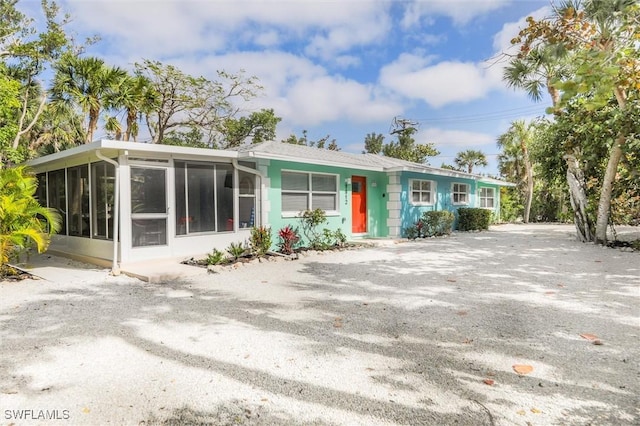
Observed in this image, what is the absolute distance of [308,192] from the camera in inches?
437

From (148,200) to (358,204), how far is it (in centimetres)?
729

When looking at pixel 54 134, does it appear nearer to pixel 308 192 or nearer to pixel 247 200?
pixel 247 200

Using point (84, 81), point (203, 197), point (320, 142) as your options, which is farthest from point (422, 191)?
point (320, 142)

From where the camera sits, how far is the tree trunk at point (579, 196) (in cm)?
1146

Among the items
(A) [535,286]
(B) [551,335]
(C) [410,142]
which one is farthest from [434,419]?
(C) [410,142]

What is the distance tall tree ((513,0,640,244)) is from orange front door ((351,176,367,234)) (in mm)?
6616

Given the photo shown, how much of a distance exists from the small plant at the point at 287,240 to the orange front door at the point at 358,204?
3504 mm

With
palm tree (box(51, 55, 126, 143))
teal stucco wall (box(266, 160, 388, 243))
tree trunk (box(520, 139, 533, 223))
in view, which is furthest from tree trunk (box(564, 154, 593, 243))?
palm tree (box(51, 55, 126, 143))

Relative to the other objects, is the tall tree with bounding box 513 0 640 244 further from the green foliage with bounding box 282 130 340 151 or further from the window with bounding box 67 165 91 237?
the green foliage with bounding box 282 130 340 151

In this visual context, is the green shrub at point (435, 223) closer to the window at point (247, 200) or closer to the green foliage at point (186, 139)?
the window at point (247, 200)

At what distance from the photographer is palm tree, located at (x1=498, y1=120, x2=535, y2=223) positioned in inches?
868

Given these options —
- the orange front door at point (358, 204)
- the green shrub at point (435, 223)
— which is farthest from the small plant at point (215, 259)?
the green shrub at point (435, 223)

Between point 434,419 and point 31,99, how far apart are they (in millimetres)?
16759

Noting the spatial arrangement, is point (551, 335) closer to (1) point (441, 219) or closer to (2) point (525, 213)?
(1) point (441, 219)
